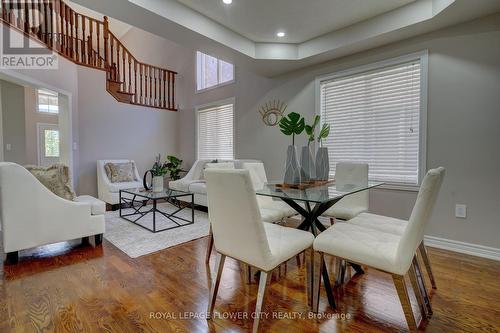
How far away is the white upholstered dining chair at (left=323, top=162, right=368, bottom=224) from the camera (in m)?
2.42

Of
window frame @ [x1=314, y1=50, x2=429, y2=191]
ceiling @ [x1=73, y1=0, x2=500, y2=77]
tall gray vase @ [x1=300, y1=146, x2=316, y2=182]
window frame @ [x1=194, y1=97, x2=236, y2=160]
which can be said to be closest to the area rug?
tall gray vase @ [x1=300, y1=146, x2=316, y2=182]

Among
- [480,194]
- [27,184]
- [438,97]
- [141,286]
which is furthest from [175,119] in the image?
[480,194]

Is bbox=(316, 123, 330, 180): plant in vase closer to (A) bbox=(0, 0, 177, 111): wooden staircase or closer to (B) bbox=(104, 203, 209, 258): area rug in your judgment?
(B) bbox=(104, 203, 209, 258): area rug

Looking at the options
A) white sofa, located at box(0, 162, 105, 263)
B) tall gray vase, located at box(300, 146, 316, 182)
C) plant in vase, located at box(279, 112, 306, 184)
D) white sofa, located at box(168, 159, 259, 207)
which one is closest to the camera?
white sofa, located at box(0, 162, 105, 263)

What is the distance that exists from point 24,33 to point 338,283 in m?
4.75

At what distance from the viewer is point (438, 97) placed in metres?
2.68

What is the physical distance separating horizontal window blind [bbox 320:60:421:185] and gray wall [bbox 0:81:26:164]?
603 centimetres

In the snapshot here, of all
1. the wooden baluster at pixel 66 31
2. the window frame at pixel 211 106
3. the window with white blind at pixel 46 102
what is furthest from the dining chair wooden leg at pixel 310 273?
the window with white blind at pixel 46 102

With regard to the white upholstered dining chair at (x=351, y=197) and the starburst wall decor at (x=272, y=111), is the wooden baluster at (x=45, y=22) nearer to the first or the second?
the starburst wall decor at (x=272, y=111)

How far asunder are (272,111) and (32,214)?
3.38 metres

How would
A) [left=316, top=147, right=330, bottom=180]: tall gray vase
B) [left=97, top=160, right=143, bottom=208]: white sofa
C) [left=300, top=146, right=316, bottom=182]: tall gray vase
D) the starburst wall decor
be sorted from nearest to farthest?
1. [left=300, top=146, right=316, bottom=182]: tall gray vase
2. [left=316, top=147, right=330, bottom=180]: tall gray vase
3. the starburst wall decor
4. [left=97, top=160, right=143, bottom=208]: white sofa

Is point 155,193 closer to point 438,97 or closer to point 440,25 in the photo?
point 438,97

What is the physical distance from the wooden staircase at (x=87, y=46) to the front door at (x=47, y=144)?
3.56m

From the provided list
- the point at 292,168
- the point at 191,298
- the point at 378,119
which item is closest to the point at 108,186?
the point at 191,298
